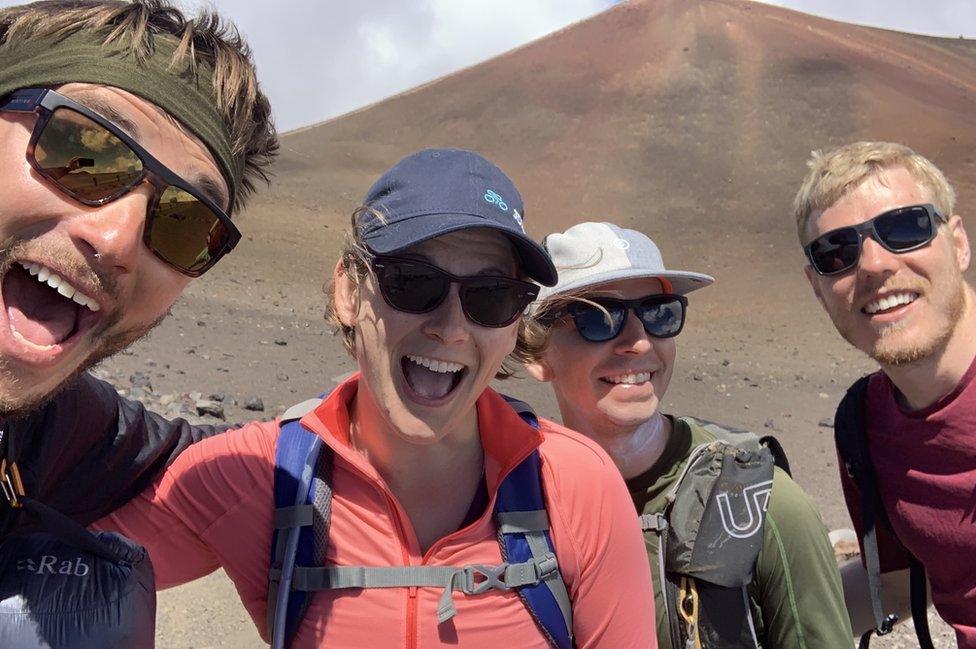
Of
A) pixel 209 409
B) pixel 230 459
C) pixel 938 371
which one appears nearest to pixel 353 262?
pixel 230 459

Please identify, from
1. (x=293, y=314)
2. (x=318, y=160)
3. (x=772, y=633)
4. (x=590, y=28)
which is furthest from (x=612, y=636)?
(x=590, y=28)

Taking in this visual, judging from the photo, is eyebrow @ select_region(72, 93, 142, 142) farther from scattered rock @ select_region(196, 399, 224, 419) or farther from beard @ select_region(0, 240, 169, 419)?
scattered rock @ select_region(196, 399, 224, 419)

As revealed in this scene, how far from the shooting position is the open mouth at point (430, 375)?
181 centimetres

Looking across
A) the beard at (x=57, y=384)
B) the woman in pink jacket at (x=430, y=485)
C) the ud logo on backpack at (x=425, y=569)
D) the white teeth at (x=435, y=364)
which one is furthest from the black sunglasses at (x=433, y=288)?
the beard at (x=57, y=384)

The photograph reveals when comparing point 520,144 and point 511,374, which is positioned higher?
point 520,144

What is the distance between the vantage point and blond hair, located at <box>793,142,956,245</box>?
2.80 metres

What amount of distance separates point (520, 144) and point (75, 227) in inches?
900

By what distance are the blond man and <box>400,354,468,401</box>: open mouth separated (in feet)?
5.05

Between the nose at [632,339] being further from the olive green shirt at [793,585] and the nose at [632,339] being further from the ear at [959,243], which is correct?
the ear at [959,243]

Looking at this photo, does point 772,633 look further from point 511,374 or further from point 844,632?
point 511,374

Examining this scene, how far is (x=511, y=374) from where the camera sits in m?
2.43

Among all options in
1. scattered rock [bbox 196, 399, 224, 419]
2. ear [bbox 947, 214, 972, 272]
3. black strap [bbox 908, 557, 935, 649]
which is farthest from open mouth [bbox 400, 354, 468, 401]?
scattered rock [bbox 196, 399, 224, 419]

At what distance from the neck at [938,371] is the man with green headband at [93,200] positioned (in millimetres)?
2051

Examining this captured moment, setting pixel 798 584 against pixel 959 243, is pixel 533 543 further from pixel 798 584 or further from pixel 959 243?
pixel 959 243
